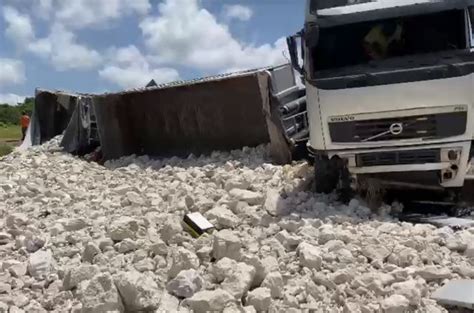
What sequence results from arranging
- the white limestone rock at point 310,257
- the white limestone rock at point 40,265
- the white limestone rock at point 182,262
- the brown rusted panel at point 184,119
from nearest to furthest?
the white limestone rock at point 182,262 < the white limestone rock at point 310,257 < the white limestone rock at point 40,265 < the brown rusted panel at point 184,119

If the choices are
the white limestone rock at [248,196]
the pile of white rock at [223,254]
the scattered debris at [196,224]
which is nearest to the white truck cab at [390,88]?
the pile of white rock at [223,254]

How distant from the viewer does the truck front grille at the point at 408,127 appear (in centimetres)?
719

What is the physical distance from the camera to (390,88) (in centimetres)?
720

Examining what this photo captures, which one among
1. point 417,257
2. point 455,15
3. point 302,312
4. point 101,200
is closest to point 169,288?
point 302,312

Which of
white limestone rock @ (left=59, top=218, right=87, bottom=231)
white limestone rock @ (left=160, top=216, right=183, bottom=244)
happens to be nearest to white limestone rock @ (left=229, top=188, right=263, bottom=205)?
white limestone rock @ (left=160, top=216, right=183, bottom=244)

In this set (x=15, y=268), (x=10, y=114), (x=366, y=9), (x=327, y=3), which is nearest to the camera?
(x=15, y=268)

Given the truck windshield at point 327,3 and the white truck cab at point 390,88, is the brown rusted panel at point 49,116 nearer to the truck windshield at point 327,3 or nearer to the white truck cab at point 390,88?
the truck windshield at point 327,3

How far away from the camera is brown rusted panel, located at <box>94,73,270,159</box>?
1095 centimetres

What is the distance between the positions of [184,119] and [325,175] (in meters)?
4.29

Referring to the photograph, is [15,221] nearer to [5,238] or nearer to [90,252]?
[5,238]

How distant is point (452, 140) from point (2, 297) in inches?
194

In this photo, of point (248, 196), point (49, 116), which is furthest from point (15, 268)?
point (49, 116)

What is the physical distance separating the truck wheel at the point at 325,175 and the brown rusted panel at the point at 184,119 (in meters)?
2.80

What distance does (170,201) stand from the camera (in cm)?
793
